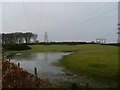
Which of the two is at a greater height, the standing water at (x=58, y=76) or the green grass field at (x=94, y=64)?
the green grass field at (x=94, y=64)

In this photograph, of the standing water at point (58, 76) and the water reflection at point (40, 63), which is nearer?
the standing water at point (58, 76)

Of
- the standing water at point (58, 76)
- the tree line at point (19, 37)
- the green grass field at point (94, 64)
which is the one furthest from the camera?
the tree line at point (19, 37)

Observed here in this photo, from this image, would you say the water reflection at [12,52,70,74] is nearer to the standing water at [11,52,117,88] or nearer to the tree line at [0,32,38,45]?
the standing water at [11,52,117,88]

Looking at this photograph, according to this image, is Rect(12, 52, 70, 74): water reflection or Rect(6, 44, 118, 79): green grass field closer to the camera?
Rect(6, 44, 118, 79): green grass field

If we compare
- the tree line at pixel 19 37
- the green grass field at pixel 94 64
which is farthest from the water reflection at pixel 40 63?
the tree line at pixel 19 37

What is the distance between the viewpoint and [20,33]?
13088 cm

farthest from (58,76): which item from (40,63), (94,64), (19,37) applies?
(19,37)

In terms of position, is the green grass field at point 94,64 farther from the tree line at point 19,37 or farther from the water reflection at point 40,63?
the tree line at point 19,37

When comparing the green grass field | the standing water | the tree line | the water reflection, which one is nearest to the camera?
the standing water

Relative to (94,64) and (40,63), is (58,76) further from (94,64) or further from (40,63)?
(40,63)

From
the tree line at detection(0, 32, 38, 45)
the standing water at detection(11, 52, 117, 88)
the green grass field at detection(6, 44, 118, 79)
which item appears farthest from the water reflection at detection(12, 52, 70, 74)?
the tree line at detection(0, 32, 38, 45)

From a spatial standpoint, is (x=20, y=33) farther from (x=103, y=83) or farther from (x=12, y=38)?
(x=103, y=83)

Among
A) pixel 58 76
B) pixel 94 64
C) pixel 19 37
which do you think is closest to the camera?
pixel 58 76

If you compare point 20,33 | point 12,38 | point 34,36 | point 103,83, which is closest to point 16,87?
point 103,83
